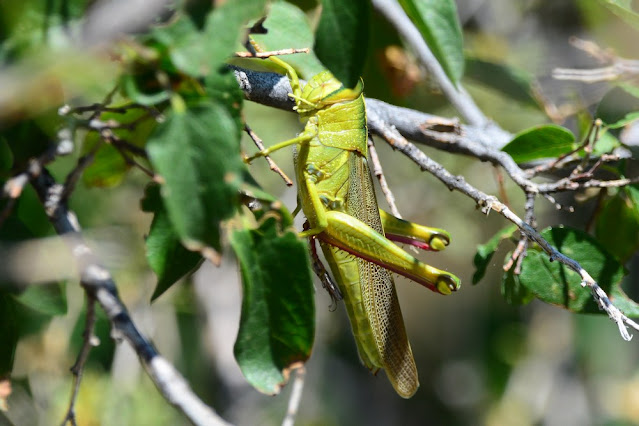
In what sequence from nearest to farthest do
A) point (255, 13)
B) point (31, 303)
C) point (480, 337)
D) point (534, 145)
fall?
point (255, 13) → point (31, 303) → point (534, 145) → point (480, 337)

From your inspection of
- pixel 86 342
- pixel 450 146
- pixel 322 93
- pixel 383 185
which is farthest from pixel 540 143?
pixel 86 342

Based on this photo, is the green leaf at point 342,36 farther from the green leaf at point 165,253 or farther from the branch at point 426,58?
the branch at point 426,58

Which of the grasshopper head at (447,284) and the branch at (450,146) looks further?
the grasshopper head at (447,284)

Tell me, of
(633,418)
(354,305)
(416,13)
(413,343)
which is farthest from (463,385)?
Answer: (416,13)

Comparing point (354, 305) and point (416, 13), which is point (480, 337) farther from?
point (416, 13)

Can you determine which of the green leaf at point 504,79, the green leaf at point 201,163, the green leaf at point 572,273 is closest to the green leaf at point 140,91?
the green leaf at point 201,163

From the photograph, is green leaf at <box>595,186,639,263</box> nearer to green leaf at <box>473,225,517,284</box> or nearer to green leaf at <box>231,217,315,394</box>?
green leaf at <box>473,225,517,284</box>

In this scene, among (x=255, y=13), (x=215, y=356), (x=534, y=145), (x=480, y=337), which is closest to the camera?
(x=255, y=13)
